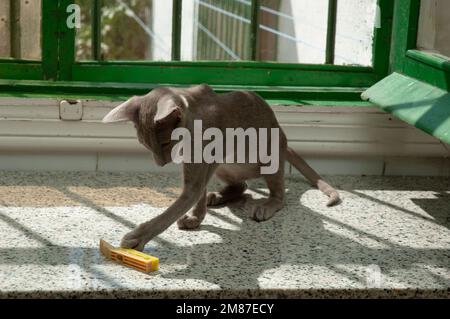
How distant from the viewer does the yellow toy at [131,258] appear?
7.00 ft

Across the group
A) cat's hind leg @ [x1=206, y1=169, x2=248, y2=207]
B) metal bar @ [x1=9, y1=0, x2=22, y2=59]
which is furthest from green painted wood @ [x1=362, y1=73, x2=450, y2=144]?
metal bar @ [x1=9, y1=0, x2=22, y2=59]

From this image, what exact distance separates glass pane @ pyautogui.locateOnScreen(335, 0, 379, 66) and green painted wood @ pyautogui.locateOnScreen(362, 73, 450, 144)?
0.28m

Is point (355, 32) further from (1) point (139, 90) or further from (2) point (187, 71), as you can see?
(1) point (139, 90)

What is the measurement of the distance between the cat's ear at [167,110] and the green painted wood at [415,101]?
76 centimetres

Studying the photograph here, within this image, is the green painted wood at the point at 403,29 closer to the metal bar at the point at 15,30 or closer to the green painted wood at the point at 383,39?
the green painted wood at the point at 383,39

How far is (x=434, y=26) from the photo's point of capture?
2.94 metres

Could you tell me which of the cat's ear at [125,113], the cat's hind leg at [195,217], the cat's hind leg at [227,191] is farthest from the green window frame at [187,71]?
the cat's ear at [125,113]

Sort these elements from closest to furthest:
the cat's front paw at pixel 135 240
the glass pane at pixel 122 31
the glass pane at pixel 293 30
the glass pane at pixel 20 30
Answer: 1. the cat's front paw at pixel 135 240
2. the glass pane at pixel 20 30
3. the glass pane at pixel 293 30
4. the glass pane at pixel 122 31

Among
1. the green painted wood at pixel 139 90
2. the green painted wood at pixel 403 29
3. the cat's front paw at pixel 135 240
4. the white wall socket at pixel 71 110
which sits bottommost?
the cat's front paw at pixel 135 240

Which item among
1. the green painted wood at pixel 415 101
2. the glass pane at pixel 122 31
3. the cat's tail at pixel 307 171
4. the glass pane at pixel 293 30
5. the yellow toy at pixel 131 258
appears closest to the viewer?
the yellow toy at pixel 131 258

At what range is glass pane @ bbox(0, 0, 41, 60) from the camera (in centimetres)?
312

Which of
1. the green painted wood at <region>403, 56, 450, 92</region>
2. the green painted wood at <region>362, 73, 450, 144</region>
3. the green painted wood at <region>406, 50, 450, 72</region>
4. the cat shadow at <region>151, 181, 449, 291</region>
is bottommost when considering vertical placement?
the cat shadow at <region>151, 181, 449, 291</region>

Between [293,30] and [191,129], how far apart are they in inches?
58.4

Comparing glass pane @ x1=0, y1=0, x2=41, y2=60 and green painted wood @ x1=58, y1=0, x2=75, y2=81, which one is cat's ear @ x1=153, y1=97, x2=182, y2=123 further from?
glass pane @ x1=0, y1=0, x2=41, y2=60
